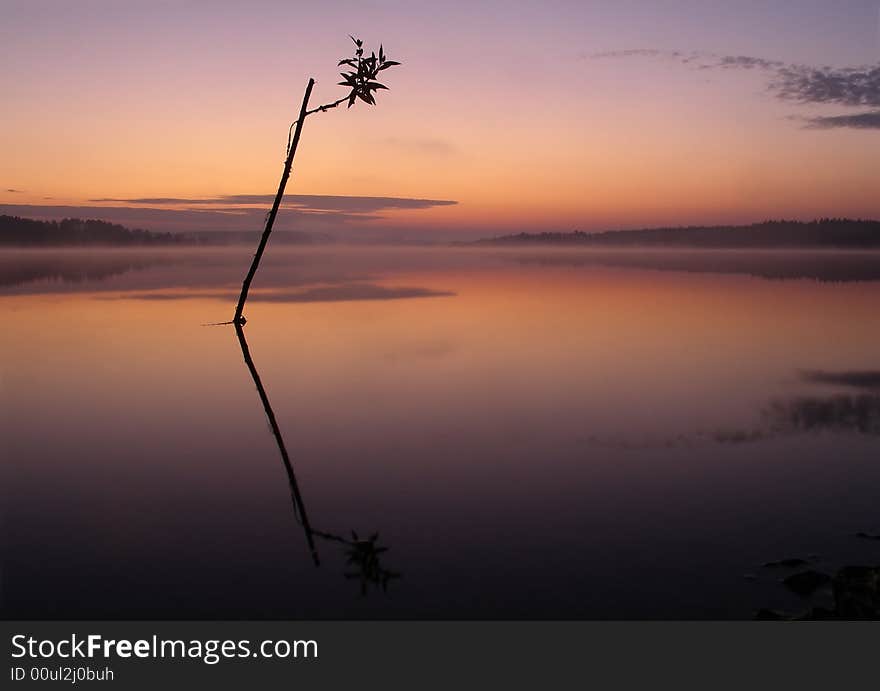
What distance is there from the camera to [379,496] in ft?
32.1

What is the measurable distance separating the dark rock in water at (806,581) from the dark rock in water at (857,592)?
0.11 metres

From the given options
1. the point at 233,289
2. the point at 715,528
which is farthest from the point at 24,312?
the point at 715,528

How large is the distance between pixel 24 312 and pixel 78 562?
27150 millimetres

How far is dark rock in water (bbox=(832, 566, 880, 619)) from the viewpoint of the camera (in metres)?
6.77

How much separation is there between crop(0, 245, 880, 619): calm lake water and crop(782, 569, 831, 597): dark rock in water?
0.13 metres

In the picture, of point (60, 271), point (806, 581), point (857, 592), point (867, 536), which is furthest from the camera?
point (60, 271)

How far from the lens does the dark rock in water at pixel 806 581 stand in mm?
7203

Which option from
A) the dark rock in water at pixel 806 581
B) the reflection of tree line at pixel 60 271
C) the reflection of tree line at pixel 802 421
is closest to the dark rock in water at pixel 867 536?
the dark rock in water at pixel 806 581

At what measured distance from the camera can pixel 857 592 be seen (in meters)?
7.07

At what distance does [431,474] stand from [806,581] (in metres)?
4.77

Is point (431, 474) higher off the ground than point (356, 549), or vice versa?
point (431, 474)

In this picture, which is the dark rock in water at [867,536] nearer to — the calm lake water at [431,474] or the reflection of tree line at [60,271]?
the calm lake water at [431,474]

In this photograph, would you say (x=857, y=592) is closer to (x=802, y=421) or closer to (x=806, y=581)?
(x=806, y=581)

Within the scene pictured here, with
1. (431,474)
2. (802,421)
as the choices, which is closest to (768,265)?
(802,421)
